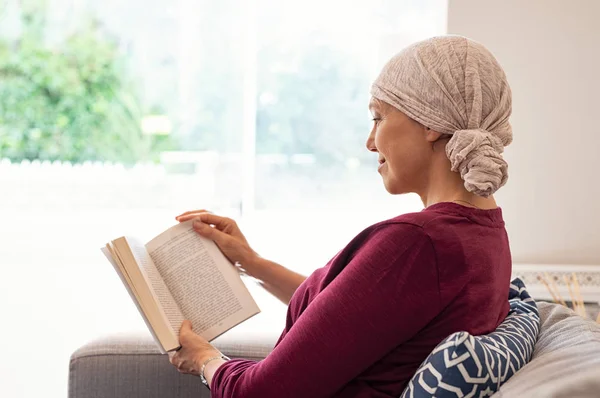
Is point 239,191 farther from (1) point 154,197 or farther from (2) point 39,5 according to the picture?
(2) point 39,5

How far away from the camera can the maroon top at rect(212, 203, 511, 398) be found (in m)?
1.21

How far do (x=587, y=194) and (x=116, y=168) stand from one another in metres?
1.86

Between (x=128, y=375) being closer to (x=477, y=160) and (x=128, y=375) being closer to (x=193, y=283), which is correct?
(x=193, y=283)

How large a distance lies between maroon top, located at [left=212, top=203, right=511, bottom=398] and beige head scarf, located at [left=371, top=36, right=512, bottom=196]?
9 centimetres

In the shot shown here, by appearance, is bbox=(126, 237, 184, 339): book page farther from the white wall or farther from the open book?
the white wall

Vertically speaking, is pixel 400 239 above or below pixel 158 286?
above

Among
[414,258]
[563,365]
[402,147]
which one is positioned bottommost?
[563,365]

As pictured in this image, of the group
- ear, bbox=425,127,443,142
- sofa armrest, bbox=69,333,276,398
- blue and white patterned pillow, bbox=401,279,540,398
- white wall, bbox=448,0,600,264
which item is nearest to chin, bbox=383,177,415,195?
ear, bbox=425,127,443,142

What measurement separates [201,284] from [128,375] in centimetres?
32

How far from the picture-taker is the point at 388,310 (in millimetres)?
1209

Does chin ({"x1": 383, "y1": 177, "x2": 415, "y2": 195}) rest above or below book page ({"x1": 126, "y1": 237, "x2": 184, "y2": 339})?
above

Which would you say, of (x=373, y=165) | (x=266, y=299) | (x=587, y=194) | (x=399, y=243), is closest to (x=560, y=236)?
(x=587, y=194)

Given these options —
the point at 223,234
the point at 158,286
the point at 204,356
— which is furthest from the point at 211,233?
the point at 204,356

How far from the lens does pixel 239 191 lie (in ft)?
11.0
